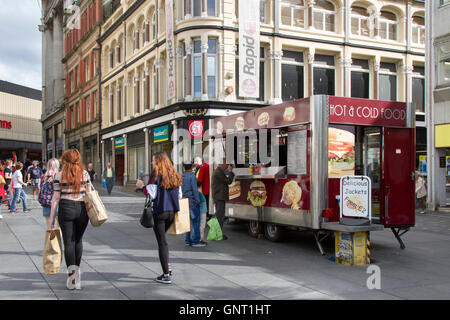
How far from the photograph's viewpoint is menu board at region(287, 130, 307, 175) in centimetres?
857

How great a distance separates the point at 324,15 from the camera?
26422mm

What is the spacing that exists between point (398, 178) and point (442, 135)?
9.31 metres

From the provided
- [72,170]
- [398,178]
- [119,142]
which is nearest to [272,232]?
[398,178]

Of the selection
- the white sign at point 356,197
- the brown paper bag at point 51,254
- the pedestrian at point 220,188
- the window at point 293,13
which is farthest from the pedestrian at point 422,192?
the brown paper bag at point 51,254

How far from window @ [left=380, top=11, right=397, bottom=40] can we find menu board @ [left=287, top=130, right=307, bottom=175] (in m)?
21.6

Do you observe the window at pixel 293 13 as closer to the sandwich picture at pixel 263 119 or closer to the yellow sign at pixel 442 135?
the yellow sign at pixel 442 135

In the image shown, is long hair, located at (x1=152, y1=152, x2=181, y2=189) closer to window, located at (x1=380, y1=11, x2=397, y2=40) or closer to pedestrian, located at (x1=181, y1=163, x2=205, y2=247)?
pedestrian, located at (x1=181, y1=163, x2=205, y2=247)

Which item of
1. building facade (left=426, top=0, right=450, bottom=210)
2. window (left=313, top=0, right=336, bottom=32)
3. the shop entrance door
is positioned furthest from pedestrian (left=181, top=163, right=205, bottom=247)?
window (left=313, top=0, right=336, bottom=32)

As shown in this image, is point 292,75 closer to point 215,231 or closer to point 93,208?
point 215,231

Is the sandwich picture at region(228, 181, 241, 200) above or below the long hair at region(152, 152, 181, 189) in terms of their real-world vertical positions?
below

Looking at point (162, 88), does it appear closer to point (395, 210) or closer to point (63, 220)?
point (395, 210)

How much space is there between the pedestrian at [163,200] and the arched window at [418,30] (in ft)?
86.2

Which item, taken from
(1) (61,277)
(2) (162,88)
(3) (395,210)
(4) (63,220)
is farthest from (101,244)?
(2) (162,88)

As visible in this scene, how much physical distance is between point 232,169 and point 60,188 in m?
5.57
